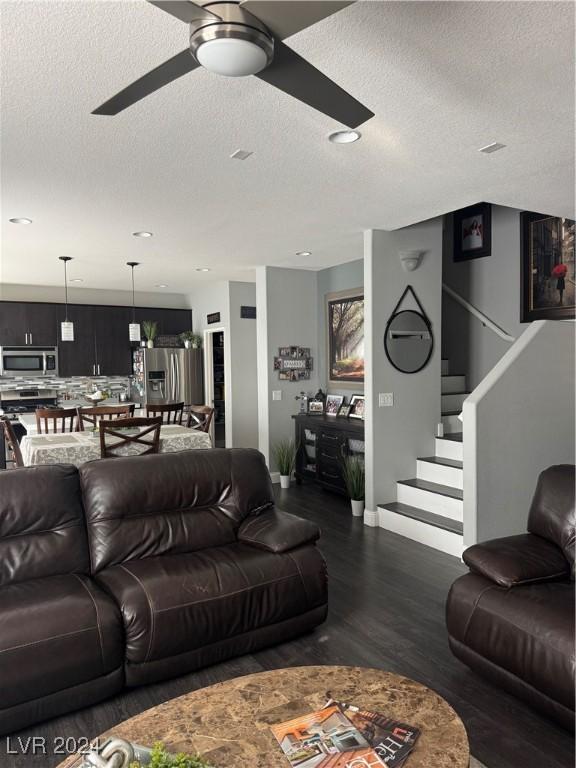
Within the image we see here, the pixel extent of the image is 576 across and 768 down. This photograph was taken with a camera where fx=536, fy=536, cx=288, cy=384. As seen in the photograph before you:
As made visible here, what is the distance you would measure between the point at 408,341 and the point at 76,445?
10.1ft

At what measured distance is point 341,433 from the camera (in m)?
5.73

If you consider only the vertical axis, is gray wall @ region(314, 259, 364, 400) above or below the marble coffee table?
above

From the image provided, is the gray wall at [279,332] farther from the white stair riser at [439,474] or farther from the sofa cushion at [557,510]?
the sofa cushion at [557,510]

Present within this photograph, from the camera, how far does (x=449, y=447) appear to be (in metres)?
5.10

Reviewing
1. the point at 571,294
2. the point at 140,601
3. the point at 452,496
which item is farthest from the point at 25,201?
the point at 571,294

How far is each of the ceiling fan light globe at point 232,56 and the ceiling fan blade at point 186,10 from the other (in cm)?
6

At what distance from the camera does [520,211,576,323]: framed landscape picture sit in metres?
5.08

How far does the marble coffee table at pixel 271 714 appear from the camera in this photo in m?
1.50

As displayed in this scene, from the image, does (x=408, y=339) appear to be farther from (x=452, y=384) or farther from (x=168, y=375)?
(x=168, y=375)

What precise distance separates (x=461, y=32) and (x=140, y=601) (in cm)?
268

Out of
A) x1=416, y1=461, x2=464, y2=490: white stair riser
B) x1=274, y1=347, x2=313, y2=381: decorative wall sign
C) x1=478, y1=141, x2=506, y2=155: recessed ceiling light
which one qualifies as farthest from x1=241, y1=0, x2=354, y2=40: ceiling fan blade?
x1=274, y1=347, x2=313, y2=381: decorative wall sign

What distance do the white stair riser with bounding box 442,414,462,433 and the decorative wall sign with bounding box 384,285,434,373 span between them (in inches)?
29.3

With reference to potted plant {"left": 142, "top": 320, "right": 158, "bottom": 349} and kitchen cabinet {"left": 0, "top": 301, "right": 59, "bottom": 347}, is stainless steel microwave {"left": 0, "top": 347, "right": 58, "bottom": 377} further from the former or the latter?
potted plant {"left": 142, "top": 320, "right": 158, "bottom": 349}

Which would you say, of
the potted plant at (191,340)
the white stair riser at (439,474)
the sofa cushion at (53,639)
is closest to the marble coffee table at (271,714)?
the sofa cushion at (53,639)
